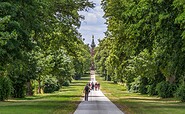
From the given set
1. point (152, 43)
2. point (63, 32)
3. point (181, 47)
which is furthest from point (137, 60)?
point (181, 47)

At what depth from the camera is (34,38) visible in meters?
31.9

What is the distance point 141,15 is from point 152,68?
27311 mm

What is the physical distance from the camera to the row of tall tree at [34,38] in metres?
22.4

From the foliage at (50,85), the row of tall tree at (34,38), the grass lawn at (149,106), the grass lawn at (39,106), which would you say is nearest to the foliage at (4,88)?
the row of tall tree at (34,38)

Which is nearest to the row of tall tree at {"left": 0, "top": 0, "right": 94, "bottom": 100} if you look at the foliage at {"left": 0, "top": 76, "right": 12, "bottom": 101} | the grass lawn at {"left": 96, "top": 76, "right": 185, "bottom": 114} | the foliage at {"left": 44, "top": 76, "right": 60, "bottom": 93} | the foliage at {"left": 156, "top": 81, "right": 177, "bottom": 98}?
the foliage at {"left": 0, "top": 76, "right": 12, "bottom": 101}

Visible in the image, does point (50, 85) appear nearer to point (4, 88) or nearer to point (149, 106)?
point (4, 88)

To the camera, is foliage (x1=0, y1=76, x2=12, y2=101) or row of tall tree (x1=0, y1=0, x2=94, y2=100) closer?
row of tall tree (x1=0, y1=0, x2=94, y2=100)

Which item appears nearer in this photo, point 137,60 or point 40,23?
point 40,23

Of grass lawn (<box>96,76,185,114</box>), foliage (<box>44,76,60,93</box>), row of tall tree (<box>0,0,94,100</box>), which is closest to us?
row of tall tree (<box>0,0,94,100</box>)

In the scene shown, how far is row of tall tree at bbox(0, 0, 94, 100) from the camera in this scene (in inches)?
882

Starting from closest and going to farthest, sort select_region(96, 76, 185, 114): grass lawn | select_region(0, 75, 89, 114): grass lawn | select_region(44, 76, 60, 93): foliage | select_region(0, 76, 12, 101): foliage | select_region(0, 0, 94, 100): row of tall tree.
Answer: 1. select_region(0, 0, 94, 100): row of tall tree
2. select_region(0, 75, 89, 114): grass lawn
3. select_region(96, 76, 185, 114): grass lawn
4. select_region(0, 76, 12, 101): foliage
5. select_region(44, 76, 60, 93): foliage

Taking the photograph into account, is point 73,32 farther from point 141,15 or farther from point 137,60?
point 137,60

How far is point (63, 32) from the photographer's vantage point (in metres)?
38.9

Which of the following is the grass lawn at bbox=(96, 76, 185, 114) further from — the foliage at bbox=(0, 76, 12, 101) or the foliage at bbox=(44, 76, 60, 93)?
the foliage at bbox=(44, 76, 60, 93)
